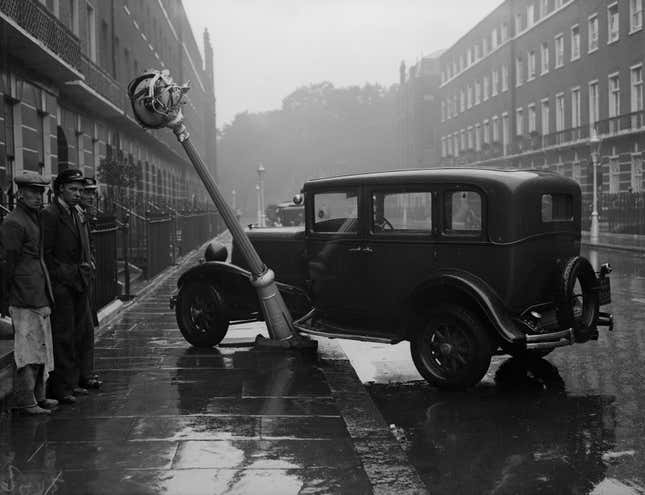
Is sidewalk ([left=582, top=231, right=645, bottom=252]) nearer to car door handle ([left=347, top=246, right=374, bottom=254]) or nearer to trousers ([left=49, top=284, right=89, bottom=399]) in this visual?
car door handle ([left=347, top=246, right=374, bottom=254])

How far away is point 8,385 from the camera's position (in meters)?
6.20

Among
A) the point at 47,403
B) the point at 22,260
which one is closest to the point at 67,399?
the point at 47,403

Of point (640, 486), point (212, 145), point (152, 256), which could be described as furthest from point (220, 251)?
point (212, 145)

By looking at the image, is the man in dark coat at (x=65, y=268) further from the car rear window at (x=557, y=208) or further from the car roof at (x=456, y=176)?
the car rear window at (x=557, y=208)

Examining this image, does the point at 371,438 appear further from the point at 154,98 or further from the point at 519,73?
the point at 519,73

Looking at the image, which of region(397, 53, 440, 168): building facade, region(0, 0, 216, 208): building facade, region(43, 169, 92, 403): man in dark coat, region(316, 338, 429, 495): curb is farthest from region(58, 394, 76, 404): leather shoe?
region(397, 53, 440, 168): building facade

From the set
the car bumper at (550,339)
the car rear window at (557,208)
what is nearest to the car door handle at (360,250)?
the car rear window at (557,208)

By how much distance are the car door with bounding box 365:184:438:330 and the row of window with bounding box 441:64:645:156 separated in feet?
99.2

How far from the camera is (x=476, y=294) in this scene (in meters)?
6.50

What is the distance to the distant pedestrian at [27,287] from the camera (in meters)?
5.59

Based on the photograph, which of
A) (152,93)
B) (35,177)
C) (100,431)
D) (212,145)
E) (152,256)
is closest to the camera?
(100,431)

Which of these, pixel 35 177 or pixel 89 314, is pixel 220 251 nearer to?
pixel 89 314

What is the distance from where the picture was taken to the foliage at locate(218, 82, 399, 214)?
101 metres

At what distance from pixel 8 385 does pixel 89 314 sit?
780 mm
